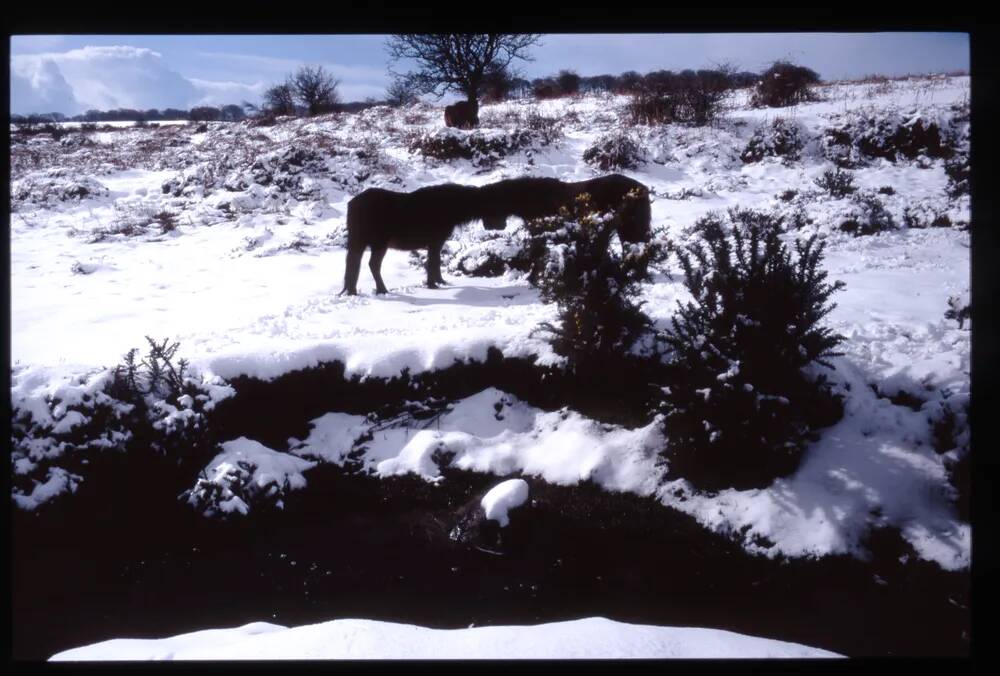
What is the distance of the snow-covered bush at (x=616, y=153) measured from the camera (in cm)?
1047

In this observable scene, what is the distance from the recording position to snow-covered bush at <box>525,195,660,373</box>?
14.0 ft

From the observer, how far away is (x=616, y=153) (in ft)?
34.4

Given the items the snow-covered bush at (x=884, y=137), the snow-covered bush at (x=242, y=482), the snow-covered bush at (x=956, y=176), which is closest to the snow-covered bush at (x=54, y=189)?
the snow-covered bush at (x=242, y=482)

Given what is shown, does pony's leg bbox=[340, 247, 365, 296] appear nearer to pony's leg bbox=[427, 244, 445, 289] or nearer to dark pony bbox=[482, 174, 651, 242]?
pony's leg bbox=[427, 244, 445, 289]

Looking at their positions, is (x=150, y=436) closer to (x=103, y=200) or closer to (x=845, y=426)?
(x=845, y=426)

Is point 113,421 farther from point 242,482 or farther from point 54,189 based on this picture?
point 54,189

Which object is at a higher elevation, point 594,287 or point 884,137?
point 884,137

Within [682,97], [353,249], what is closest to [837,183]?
[682,97]

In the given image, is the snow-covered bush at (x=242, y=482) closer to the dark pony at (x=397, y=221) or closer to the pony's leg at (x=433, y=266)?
the dark pony at (x=397, y=221)

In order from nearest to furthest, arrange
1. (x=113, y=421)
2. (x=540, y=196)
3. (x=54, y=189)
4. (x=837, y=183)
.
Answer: (x=113, y=421) → (x=540, y=196) → (x=837, y=183) → (x=54, y=189)

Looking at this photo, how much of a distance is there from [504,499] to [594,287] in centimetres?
165

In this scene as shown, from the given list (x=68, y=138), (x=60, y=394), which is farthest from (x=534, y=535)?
(x=68, y=138)

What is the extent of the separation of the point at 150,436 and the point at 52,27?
2.66 meters

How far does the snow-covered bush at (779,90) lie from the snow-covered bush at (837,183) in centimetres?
276
